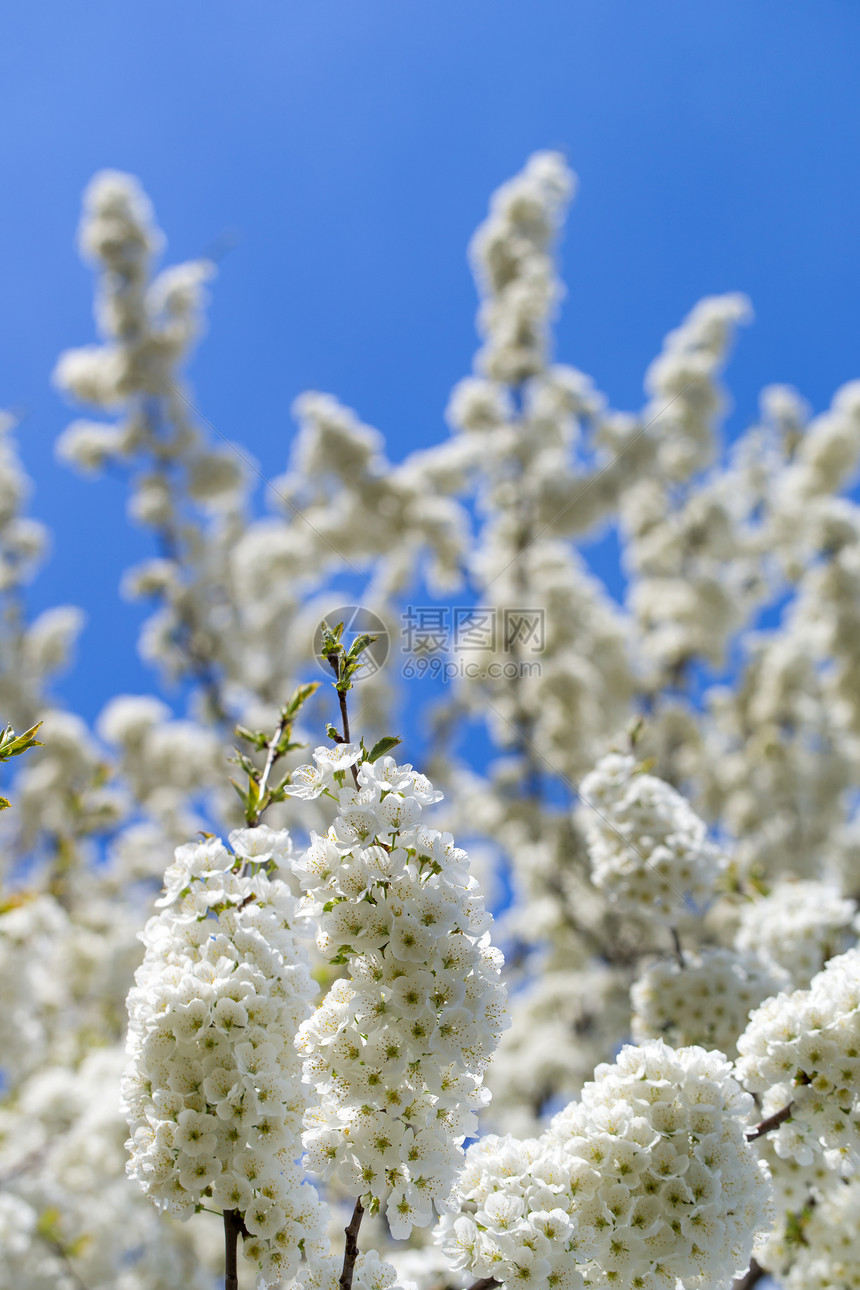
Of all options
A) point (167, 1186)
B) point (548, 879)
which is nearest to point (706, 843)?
point (167, 1186)

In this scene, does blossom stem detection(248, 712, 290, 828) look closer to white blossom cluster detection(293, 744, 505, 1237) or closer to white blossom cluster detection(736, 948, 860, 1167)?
white blossom cluster detection(293, 744, 505, 1237)

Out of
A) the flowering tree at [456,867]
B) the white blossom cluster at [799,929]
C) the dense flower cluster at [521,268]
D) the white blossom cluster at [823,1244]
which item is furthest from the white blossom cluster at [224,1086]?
the dense flower cluster at [521,268]

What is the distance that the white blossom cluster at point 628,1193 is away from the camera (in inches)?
62.4

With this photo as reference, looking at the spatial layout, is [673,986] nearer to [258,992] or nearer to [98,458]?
[258,992]

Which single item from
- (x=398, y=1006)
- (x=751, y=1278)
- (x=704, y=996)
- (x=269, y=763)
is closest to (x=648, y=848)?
(x=704, y=996)

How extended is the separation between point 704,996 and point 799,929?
23.1 inches

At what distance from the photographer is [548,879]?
22.1 ft

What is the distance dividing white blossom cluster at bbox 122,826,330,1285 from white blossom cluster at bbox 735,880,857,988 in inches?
76.2

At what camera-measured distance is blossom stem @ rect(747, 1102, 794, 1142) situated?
1.83 meters

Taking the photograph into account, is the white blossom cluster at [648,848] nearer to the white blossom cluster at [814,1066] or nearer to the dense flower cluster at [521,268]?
the white blossom cluster at [814,1066]

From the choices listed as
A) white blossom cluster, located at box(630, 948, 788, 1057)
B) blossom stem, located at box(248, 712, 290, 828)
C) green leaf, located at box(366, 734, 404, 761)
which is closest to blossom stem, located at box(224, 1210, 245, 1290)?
blossom stem, located at box(248, 712, 290, 828)

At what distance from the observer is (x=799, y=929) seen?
3.01 meters

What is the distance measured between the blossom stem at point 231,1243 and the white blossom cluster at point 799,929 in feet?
6.64

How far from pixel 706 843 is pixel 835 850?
6.17 metres
